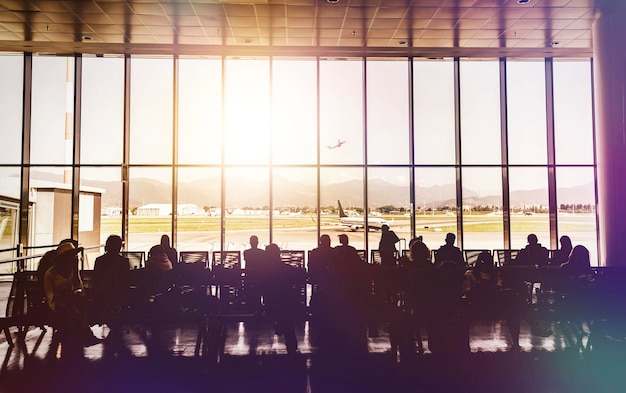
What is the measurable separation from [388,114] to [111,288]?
688 centimetres

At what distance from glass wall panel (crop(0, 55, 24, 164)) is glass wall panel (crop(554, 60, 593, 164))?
40.4 feet

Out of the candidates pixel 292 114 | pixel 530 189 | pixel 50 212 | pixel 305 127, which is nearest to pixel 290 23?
pixel 292 114

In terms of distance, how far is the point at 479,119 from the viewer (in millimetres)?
9195

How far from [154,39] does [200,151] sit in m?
2.52

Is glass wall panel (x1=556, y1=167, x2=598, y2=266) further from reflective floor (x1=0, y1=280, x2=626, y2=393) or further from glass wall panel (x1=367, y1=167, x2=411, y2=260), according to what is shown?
reflective floor (x1=0, y1=280, x2=626, y2=393)

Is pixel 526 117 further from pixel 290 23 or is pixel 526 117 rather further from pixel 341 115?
pixel 290 23

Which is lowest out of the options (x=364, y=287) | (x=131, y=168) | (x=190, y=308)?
(x=190, y=308)

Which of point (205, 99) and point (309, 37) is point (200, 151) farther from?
point (309, 37)

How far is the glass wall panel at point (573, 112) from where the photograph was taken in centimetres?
916

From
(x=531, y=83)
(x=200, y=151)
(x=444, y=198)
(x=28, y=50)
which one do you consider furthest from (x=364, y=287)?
(x=28, y=50)

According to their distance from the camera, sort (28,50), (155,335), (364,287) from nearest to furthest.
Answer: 1. (364,287)
2. (155,335)
3. (28,50)

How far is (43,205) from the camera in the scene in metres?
11.8

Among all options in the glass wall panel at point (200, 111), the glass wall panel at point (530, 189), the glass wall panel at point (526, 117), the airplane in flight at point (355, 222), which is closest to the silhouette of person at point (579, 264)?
the glass wall panel at point (530, 189)

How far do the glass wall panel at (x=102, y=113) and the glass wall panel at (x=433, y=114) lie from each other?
6860 mm
